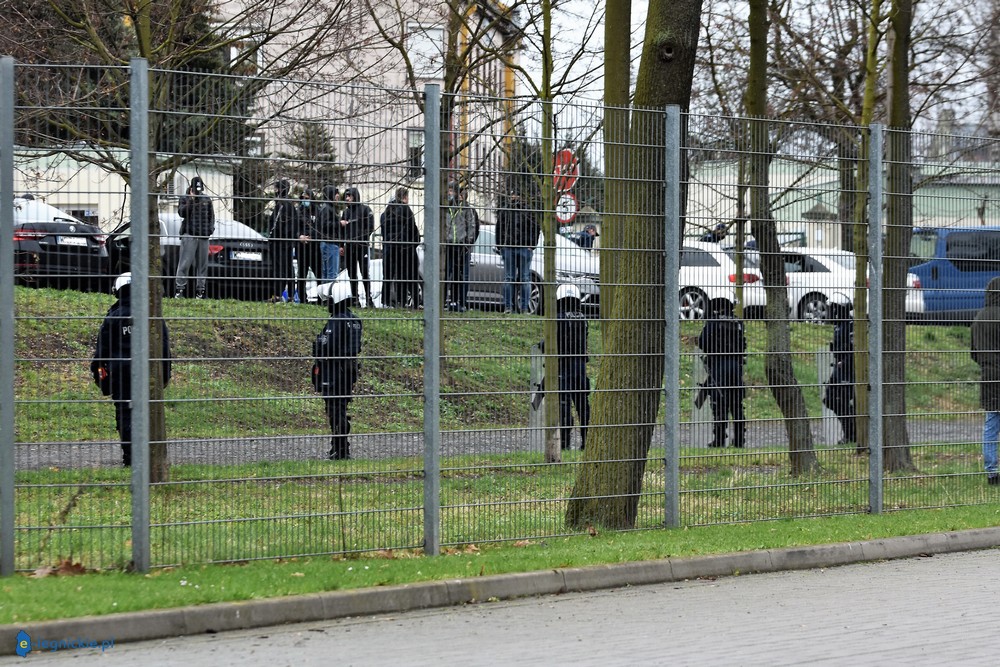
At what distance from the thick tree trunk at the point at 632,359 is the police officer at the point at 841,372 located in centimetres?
195

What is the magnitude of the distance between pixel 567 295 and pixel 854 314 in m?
3.08

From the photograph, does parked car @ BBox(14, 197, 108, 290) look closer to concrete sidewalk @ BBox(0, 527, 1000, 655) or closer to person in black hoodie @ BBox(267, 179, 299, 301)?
person in black hoodie @ BBox(267, 179, 299, 301)

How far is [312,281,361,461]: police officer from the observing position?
8.30 metres

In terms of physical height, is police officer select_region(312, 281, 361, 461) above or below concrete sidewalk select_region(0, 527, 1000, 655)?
above

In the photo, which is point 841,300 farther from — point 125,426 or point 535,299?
point 125,426

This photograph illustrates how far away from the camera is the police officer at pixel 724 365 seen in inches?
389

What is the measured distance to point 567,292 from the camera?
9.30 metres

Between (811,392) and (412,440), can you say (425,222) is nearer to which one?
(412,440)

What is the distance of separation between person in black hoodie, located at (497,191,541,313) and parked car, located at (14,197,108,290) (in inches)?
106

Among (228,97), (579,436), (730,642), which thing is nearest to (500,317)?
(579,436)

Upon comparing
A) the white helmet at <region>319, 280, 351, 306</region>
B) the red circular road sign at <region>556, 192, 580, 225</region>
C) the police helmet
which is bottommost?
the police helmet

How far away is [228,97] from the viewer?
27.2ft

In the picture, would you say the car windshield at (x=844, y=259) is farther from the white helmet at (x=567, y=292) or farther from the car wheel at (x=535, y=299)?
the car wheel at (x=535, y=299)
